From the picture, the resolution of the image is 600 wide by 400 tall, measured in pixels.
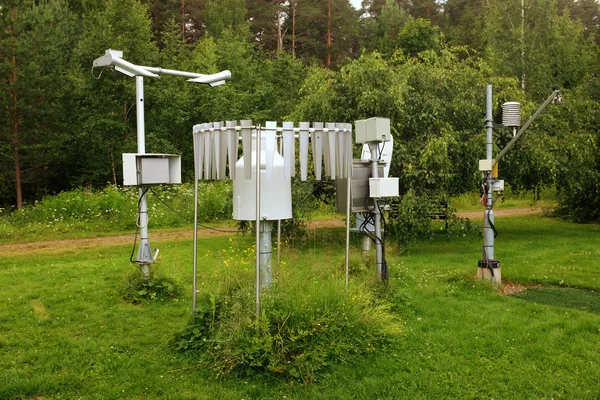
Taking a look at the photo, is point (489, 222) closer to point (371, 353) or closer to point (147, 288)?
point (371, 353)

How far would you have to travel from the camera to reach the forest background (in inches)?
406

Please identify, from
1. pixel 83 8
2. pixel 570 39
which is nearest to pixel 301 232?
pixel 83 8

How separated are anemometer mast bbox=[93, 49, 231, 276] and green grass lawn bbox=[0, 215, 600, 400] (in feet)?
3.30

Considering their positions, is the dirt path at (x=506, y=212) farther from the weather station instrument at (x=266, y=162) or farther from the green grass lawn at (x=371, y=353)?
the weather station instrument at (x=266, y=162)

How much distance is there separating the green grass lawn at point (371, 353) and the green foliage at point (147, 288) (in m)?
0.18

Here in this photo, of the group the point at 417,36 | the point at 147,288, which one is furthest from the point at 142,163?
the point at 417,36

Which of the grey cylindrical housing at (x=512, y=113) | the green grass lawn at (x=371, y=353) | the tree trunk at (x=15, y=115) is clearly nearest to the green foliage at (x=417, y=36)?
the tree trunk at (x=15, y=115)

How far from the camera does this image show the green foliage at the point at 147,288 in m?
6.61

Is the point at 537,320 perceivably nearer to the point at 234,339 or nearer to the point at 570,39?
the point at 234,339

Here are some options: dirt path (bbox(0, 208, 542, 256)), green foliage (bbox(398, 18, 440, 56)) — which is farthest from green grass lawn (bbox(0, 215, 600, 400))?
green foliage (bbox(398, 18, 440, 56))

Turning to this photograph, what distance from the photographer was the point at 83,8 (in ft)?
67.2

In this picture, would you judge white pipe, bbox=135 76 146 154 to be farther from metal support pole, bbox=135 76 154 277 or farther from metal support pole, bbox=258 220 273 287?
metal support pole, bbox=258 220 273 287

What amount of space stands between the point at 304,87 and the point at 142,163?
235 inches

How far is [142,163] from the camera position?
20.1 feet
